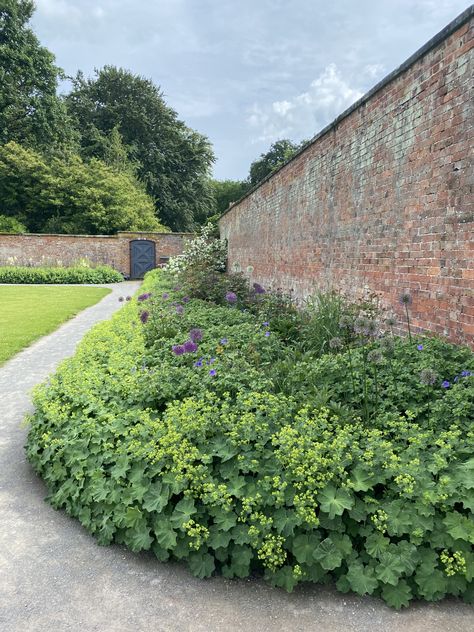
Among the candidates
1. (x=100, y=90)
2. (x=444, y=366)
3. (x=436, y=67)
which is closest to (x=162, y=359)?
(x=444, y=366)

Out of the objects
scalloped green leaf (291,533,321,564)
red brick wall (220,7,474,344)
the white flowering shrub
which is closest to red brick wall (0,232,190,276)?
the white flowering shrub

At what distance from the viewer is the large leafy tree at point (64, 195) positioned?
26.9 m

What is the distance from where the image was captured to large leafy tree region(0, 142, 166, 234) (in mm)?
26875

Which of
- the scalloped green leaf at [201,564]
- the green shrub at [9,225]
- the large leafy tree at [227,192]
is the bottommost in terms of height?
the scalloped green leaf at [201,564]

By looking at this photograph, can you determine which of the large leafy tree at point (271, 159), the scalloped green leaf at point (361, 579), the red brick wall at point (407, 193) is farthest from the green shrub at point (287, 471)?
the large leafy tree at point (271, 159)

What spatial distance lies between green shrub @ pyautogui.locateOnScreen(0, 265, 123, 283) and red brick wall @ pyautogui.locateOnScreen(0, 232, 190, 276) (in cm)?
191

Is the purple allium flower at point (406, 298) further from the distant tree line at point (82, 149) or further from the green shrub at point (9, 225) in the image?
the green shrub at point (9, 225)

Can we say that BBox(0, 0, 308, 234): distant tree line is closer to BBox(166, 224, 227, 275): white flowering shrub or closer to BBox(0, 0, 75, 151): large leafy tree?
BBox(0, 0, 75, 151): large leafy tree

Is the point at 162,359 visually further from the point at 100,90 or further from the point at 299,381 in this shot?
the point at 100,90

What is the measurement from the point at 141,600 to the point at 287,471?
0.83 m

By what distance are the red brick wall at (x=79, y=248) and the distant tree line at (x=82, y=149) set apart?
11.8ft

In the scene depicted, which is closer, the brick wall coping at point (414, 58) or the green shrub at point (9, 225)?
the brick wall coping at point (414, 58)

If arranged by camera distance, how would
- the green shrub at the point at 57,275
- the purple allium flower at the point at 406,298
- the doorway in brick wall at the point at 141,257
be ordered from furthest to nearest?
the doorway in brick wall at the point at 141,257 < the green shrub at the point at 57,275 < the purple allium flower at the point at 406,298

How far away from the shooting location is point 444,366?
2.96m
